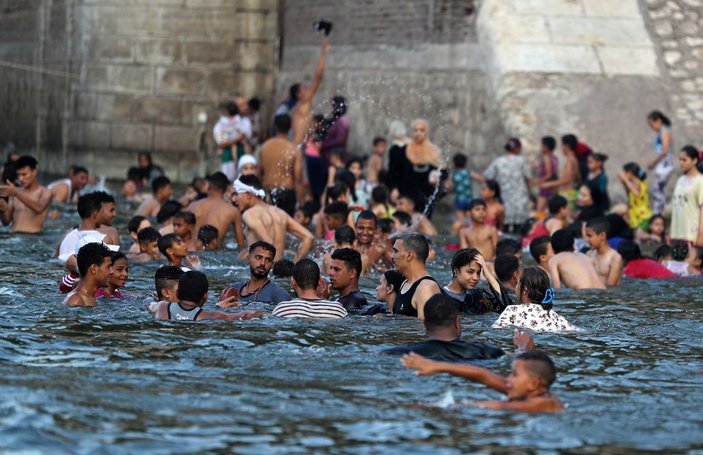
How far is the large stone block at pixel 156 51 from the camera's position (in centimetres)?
2636

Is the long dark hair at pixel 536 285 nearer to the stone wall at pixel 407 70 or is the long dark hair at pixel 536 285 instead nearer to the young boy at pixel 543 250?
the young boy at pixel 543 250

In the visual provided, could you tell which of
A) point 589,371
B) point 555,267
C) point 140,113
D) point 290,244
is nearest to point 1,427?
point 589,371

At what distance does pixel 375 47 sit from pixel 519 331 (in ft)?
44.5

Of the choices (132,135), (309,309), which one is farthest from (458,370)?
(132,135)

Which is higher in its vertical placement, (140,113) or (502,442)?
(140,113)

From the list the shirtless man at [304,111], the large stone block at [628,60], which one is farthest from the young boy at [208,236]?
the large stone block at [628,60]

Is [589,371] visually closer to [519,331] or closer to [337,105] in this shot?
[519,331]

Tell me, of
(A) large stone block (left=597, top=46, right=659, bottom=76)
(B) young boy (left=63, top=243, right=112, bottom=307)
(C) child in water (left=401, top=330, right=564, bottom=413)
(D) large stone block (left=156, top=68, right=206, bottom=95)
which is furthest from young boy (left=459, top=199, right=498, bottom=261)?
(D) large stone block (left=156, top=68, right=206, bottom=95)

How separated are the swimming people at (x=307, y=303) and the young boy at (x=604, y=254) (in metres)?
3.83

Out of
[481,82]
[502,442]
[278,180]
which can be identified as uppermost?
[481,82]

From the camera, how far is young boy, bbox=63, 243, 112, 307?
11562mm

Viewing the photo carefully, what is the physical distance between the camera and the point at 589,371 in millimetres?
10062

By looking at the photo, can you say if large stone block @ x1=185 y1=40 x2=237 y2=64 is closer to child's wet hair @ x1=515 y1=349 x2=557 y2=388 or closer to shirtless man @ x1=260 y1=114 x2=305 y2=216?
shirtless man @ x1=260 y1=114 x2=305 y2=216

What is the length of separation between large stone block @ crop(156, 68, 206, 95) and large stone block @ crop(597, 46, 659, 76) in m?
7.83
